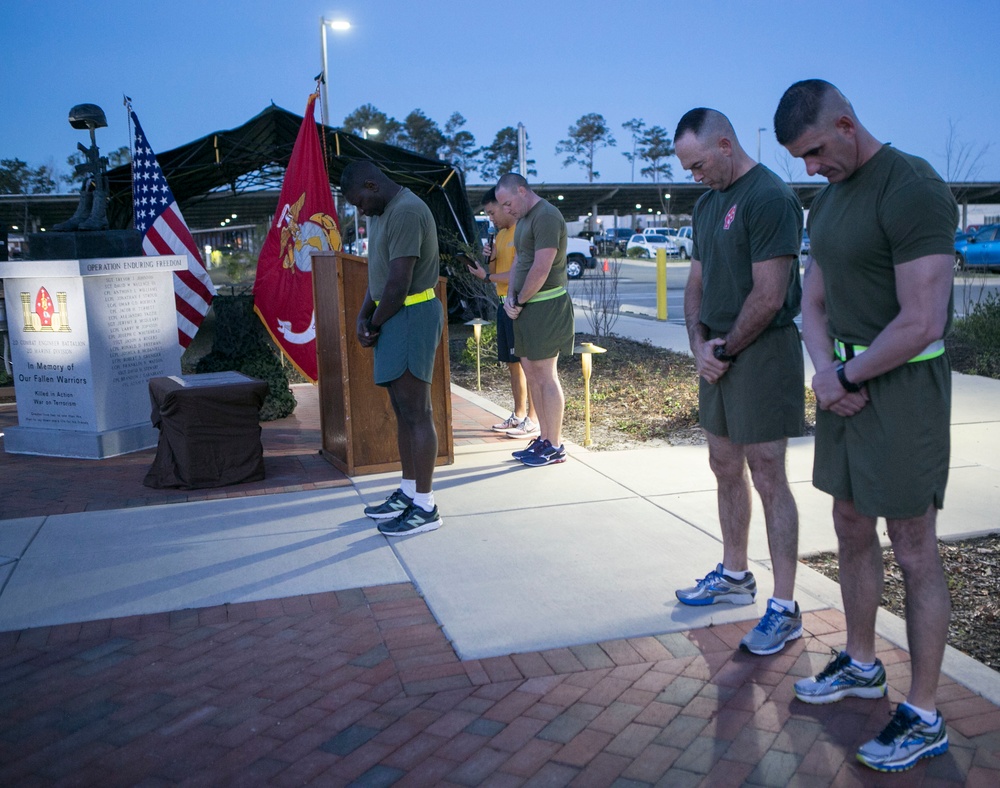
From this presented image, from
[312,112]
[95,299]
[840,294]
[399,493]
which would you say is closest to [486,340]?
[312,112]

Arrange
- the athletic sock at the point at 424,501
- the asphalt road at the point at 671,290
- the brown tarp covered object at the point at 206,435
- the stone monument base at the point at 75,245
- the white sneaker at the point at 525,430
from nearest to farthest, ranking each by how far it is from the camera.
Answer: the athletic sock at the point at 424,501, the brown tarp covered object at the point at 206,435, the stone monument base at the point at 75,245, the white sneaker at the point at 525,430, the asphalt road at the point at 671,290

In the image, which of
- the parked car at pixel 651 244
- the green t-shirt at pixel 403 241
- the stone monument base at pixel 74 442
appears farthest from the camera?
the parked car at pixel 651 244

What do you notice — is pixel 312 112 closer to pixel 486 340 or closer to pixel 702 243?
pixel 486 340

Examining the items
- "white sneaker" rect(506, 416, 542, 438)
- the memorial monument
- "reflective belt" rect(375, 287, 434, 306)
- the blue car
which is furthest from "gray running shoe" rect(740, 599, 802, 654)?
the blue car

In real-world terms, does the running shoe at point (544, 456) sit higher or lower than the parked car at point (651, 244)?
lower

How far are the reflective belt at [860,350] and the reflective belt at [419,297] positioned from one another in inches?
96.3

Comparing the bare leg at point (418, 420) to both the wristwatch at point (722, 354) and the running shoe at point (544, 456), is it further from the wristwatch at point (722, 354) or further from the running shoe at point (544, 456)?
A: the wristwatch at point (722, 354)

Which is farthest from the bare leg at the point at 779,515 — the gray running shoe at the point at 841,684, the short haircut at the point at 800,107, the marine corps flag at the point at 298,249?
the marine corps flag at the point at 298,249

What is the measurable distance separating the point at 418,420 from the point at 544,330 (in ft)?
4.98

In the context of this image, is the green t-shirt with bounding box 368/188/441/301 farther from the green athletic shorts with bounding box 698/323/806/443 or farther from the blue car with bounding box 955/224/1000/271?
the blue car with bounding box 955/224/1000/271

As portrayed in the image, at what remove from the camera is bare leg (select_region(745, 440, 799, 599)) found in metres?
3.37

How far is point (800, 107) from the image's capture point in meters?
2.67

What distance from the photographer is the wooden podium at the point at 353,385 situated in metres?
5.79

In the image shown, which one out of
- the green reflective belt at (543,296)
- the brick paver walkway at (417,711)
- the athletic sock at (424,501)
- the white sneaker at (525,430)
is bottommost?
the brick paver walkway at (417,711)
